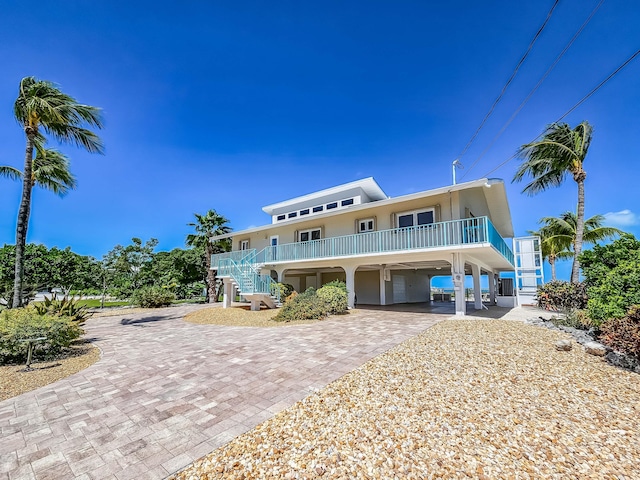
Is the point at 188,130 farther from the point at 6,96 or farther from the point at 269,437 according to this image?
the point at 269,437

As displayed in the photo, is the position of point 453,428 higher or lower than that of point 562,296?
lower

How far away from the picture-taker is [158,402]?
3820 mm

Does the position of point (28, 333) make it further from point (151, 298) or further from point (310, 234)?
point (151, 298)

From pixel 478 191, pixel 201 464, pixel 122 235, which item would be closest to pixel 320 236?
pixel 478 191

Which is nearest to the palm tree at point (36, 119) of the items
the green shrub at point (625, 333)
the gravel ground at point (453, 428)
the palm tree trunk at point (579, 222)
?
the gravel ground at point (453, 428)

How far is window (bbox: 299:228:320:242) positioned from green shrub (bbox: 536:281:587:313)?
12.7 metres

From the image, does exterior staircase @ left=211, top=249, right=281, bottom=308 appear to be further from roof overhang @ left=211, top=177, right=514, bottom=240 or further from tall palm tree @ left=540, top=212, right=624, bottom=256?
tall palm tree @ left=540, top=212, right=624, bottom=256

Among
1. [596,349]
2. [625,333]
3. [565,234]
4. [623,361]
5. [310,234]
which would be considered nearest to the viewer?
[623,361]

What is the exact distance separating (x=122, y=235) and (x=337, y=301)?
24.9m

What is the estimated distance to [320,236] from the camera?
686 inches

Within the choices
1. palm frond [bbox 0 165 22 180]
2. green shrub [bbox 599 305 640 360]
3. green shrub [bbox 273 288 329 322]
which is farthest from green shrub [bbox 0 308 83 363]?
green shrub [bbox 599 305 640 360]

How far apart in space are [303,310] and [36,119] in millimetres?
11491

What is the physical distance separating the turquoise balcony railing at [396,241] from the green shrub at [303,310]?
3.04 metres

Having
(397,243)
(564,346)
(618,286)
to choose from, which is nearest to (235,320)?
(397,243)
